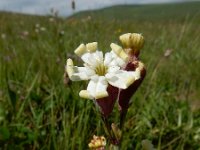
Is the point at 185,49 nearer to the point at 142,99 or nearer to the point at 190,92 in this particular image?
the point at 190,92

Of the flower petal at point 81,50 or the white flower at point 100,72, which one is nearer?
the white flower at point 100,72

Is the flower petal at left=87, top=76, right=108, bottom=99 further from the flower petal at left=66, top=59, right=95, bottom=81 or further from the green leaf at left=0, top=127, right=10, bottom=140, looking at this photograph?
the green leaf at left=0, top=127, right=10, bottom=140

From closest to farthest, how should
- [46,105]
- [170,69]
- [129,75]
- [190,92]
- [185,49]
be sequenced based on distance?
[129,75]
[46,105]
[190,92]
[170,69]
[185,49]

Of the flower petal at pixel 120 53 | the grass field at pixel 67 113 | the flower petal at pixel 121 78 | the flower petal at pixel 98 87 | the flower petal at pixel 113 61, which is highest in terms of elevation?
the flower petal at pixel 120 53

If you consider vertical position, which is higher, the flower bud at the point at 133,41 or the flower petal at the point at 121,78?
the flower bud at the point at 133,41

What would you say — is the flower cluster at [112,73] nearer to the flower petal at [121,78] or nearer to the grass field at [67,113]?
the flower petal at [121,78]

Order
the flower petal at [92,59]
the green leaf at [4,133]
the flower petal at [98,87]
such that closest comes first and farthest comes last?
the flower petal at [98,87], the flower petal at [92,59], the green leaf at [4,133]

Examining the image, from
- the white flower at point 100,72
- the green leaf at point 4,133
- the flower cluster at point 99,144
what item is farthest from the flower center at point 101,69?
the green leaf at point 4,133

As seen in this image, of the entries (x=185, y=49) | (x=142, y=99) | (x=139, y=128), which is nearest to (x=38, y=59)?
(x=142, y=99)

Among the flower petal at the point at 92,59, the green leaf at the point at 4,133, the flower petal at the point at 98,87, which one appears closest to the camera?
the flower petal at the point at 98,87

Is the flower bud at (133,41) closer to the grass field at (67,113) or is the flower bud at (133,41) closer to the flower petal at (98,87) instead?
the flower petal at (98,87)
